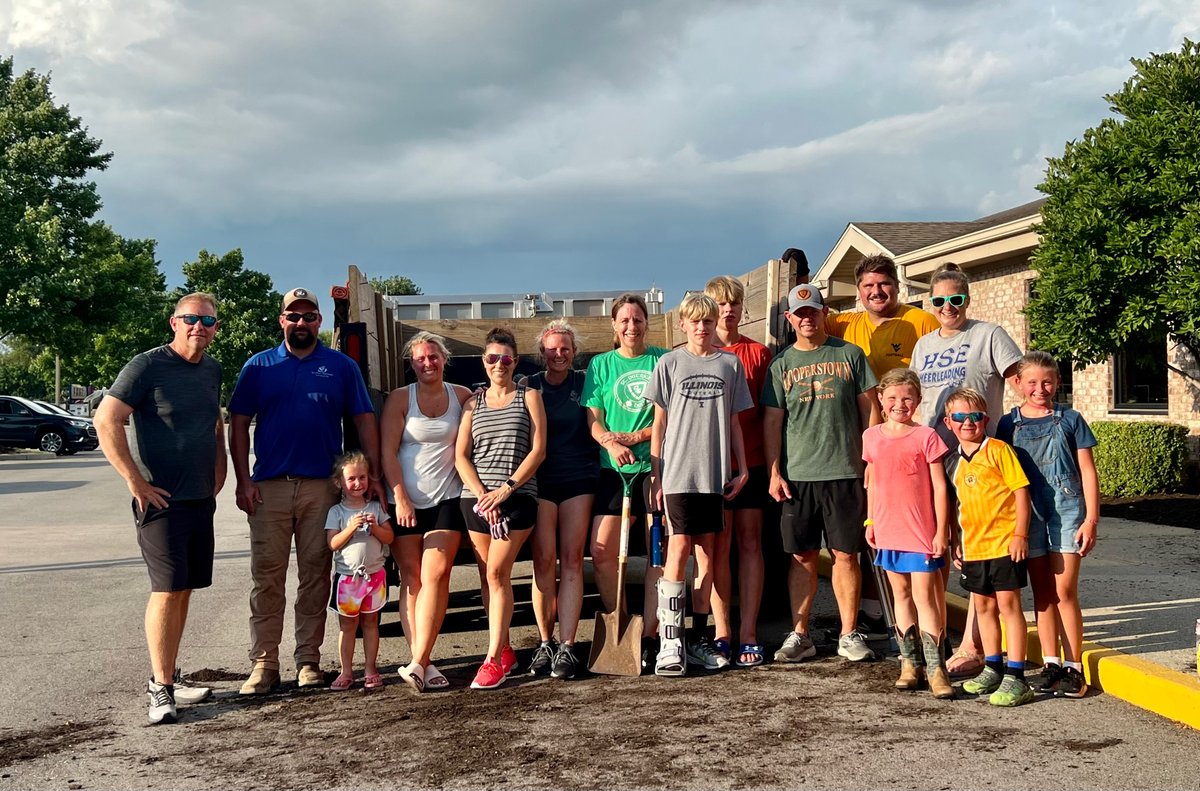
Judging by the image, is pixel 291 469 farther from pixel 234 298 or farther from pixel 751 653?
pixel 234 298

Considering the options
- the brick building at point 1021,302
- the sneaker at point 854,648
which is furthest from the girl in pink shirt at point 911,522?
the brick building at point 1021,302

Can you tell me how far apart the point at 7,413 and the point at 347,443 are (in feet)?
101

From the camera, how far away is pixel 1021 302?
54.4 ft

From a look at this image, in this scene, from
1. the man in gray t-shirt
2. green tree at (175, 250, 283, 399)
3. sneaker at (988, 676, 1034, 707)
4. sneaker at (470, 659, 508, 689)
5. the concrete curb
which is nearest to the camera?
the concrete curb

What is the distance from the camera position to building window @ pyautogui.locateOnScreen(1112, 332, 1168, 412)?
47.5 feet

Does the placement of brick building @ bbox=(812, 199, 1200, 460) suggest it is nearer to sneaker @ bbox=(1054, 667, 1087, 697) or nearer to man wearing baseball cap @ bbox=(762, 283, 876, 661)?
man wearing baseball cap @ bbox=(762, 283, 876, 661)

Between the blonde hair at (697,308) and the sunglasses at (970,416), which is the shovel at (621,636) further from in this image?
the sunglasses at (970,416)

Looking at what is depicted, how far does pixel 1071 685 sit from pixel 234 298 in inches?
2059

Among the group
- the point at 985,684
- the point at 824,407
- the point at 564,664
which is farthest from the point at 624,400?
the point at 985,684

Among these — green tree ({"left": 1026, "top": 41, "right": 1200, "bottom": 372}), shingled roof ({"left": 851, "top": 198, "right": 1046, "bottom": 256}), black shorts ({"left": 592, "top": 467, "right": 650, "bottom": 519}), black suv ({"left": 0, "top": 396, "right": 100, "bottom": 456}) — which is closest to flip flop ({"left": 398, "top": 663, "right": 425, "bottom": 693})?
black shorts ({"left": 592, "top": 467, "right": 650, "bottom": 519})

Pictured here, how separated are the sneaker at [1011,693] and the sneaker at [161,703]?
4.02 m

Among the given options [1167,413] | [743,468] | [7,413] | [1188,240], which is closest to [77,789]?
[743,468]

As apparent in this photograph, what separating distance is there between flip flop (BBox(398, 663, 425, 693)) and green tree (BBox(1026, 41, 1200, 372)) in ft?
30.8

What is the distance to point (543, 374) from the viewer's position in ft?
19.2
